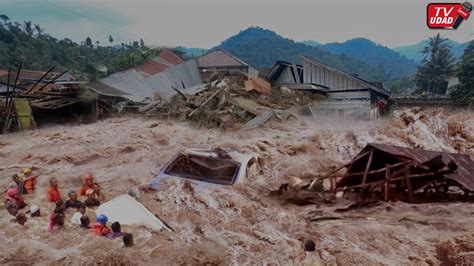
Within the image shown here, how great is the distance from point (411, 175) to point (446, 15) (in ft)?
13.8

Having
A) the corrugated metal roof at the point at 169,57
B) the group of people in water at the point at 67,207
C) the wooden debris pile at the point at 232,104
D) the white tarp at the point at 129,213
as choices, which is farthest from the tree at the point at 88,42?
the white tarp at the point at 129,213

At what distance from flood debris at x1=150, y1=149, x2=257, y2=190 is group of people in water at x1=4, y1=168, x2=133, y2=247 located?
118 centimetres

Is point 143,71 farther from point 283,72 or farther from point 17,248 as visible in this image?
point 17,248

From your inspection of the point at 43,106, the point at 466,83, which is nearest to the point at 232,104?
the point at 43,106

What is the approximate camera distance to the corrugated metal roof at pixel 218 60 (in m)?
19.2

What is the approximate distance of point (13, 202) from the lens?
6.11m

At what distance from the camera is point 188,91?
14992 mm

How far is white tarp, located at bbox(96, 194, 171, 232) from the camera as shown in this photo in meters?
5.57

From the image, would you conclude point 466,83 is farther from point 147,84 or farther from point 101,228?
point 101,228

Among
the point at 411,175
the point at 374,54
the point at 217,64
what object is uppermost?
the point at 374,54

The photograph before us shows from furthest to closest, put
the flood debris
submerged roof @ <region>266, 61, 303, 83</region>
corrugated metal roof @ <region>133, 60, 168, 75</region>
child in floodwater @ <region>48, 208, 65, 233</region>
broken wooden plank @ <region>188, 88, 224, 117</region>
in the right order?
1. corrugated metal roof @ <region>133, 60, 168, 75</region>
2. submerged roof @ <region>266, 61, 303, 83</region>
3. broken wooden plank @ <region>188, 88, 224, 117</region>
4. the flood debris
5. child in floodwater @ <region>48, 208, 65, 233</region>

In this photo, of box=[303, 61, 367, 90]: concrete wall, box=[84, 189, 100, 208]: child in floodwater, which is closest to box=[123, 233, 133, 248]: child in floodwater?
box=[84, 189, 100, 208]: child in floodwater

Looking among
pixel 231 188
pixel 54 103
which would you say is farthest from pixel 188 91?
pixel 231 188

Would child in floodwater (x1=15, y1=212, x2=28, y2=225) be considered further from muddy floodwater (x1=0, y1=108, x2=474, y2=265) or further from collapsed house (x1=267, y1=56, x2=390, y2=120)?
collapsed house (x1=267, y1=56, x2=390, y2=120)
